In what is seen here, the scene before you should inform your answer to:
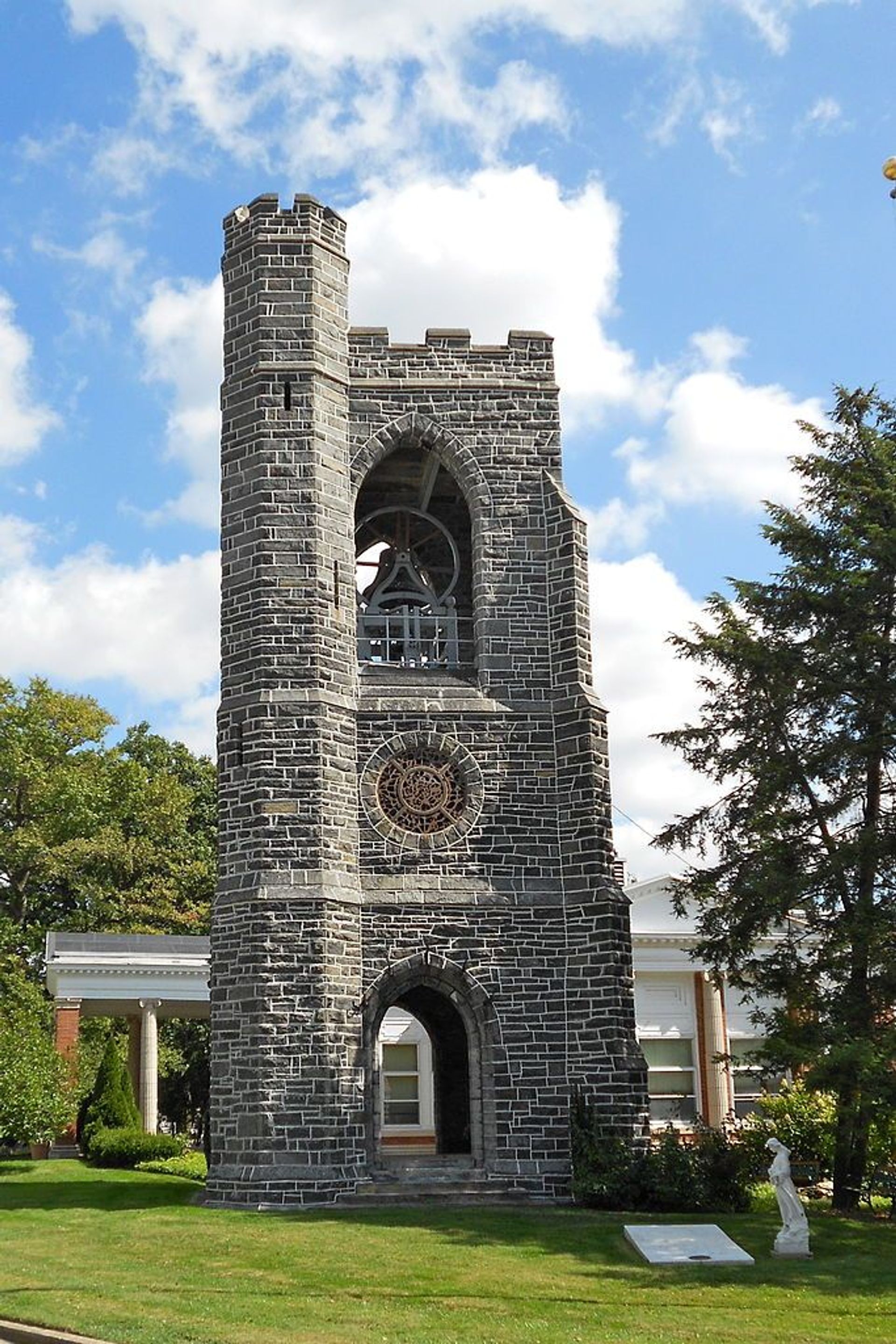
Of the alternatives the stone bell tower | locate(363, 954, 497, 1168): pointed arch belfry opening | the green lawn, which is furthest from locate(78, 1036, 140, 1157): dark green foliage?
the green lawn

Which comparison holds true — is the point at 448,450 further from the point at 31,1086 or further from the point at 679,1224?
the point at 31,1086

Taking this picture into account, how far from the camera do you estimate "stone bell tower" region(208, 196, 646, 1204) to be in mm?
21844

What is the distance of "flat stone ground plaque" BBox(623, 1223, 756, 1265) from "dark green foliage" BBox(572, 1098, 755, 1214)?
2759 millimetres

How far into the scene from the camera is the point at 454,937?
75.6 feet

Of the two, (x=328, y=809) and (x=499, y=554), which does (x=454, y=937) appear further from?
(x=499, y=554)

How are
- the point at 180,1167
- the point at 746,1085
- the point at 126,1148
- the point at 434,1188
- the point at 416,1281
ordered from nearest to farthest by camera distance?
the point at 416,1281, the point at 434,1188, the point at 180,1167, the point at 126,1148, the point at 746,1085

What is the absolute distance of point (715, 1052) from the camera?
109ft

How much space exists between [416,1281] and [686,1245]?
3.41 m

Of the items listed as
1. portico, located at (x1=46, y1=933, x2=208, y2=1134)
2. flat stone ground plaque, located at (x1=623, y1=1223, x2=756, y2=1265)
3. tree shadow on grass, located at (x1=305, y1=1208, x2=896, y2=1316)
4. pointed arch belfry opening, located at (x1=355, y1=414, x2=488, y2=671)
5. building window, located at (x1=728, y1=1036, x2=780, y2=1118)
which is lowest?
tree shadow on grass, located at (x1=305, y1=1208, x2=896, y2=1316)

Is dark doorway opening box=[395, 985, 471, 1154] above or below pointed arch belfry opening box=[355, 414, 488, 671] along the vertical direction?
below

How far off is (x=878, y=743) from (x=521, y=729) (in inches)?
214

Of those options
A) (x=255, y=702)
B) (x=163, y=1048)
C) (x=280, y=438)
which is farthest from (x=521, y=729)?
(x=163, y=1048)

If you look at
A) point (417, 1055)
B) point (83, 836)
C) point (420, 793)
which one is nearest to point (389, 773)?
point (420, 793)

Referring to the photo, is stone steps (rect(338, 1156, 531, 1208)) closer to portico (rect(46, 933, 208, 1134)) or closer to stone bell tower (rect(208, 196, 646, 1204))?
stone bell tower (rect(208, 196, 646, 1204))
